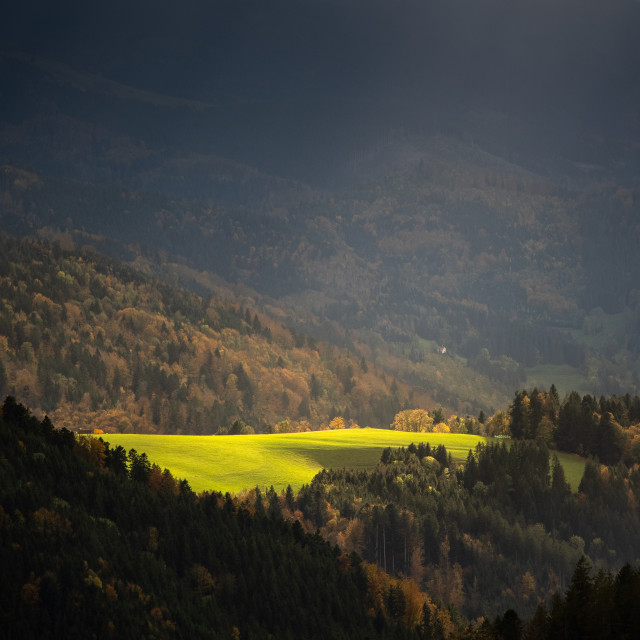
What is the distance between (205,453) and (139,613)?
73463 mm

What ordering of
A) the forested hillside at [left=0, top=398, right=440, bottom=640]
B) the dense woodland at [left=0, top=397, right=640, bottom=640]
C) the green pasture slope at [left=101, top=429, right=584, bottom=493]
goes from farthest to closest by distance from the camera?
the green pasture slope at [left=101, top=429, right=584, bottom=493] → the forested hillside at [left=0, top=398, right=440, bottom=640] → the dense woodland at [left=0, top=397, right=640, bottom=640]

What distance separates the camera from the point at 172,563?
11125 cm

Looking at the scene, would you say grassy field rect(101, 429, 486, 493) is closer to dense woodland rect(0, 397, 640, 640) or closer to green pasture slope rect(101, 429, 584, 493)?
green pasture slope rect(101, 429, 584, 493)

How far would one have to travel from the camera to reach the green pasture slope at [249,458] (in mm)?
155875

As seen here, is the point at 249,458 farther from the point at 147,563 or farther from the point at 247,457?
the point at 147,563

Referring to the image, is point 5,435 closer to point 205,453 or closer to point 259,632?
point 259,632

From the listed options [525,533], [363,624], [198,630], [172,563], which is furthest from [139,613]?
[525,533]

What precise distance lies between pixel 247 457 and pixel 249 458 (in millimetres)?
473

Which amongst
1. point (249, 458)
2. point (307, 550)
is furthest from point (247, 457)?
point (307, 550)

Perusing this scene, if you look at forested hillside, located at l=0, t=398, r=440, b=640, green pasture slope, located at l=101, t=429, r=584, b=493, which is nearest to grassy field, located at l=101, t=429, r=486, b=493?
green pasture slope, located at l=101, t=429, r=584, b=493

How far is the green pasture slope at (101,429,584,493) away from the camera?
511ft

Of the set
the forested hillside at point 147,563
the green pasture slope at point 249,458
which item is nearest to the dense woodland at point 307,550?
the forested hillside at point 147,563

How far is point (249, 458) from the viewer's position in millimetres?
171500

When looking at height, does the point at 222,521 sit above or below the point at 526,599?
above
